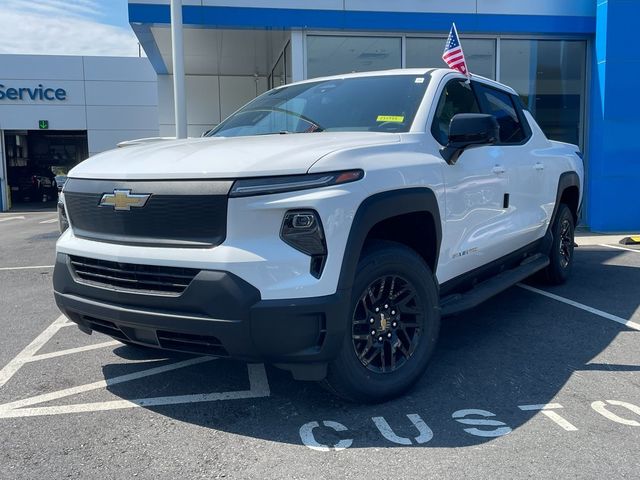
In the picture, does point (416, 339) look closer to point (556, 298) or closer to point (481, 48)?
point (556, 298)

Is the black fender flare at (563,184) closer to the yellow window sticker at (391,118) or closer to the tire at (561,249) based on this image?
the tire at (561,249)

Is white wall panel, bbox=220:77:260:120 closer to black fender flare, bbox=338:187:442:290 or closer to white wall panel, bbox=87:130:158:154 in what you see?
white wall panel, bbox=87:130:158:154

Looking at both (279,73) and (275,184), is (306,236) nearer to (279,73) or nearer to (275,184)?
(275,184)

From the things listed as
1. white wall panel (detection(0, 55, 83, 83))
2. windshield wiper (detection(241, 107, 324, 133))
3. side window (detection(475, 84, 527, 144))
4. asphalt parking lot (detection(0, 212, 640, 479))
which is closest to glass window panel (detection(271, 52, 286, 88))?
side window (detection(475, 84, 527, 144))

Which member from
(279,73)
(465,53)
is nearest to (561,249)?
(465,53)

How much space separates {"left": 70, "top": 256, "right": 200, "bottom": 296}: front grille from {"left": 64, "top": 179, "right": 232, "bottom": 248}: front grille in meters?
0.13

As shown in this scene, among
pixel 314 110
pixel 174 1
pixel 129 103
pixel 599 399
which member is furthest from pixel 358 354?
pixel 129 103

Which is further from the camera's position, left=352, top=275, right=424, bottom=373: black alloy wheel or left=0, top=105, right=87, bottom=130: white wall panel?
left=0, top=105, right=87, bottom=130: white wall panel

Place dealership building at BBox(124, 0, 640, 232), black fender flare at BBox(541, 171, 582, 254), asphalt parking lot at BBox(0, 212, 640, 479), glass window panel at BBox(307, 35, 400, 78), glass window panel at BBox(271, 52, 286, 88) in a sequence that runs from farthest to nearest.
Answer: glass window panel at BBox(271, 52, 286, 88) < glass window panel at BBox(307, 35, 400, 78) < dealership building at BBox(124, 0, 640, 232) < black fender flare at BBox(541, 171, 582, 254) < asphalt parking lot at BBox(0, 212, 640, 479)

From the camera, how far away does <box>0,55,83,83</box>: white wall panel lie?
23453 millimetres

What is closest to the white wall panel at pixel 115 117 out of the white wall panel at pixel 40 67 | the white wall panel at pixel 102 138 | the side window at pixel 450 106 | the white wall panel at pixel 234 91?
the white wall panel at pixel 102 138

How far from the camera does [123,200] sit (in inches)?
124

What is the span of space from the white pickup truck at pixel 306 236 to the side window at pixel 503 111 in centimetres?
64

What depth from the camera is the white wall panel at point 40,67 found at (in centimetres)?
2345
